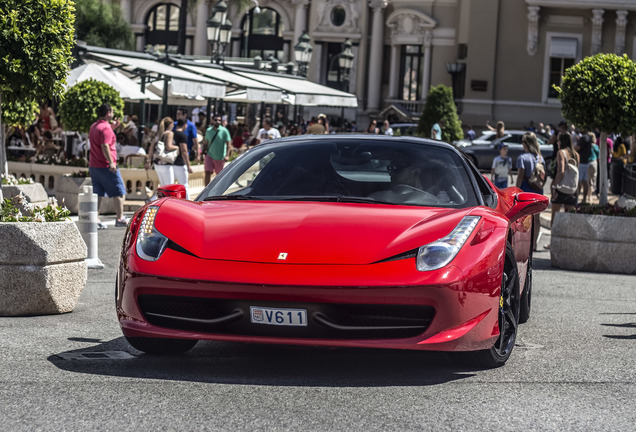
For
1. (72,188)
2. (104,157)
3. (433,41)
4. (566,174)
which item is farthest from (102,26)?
(566,174)

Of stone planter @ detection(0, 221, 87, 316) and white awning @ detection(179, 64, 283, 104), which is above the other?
white awning @ detection(179, 64, 283, 104)

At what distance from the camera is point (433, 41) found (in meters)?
74.9

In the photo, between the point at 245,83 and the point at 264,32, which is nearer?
the point at 245,83

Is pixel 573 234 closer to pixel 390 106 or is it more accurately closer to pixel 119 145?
pixel 119 145

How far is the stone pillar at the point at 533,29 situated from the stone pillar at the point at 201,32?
23774 millimetres

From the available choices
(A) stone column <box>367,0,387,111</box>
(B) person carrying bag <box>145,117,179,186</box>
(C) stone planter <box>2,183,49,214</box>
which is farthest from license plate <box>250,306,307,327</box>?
(A) stone column <box>367,0,387,111</box>

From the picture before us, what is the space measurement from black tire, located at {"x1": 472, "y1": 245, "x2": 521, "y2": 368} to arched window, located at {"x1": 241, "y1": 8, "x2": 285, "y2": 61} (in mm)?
78975

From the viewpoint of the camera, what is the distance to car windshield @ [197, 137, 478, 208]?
23.7ft

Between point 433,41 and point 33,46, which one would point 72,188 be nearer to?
point 33,46

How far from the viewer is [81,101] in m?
24.5

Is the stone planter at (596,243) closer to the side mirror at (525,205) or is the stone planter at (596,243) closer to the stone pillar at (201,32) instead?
the side mirror at (525,205)

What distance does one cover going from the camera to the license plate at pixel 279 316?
19.9 feet

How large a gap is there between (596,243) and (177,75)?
45.0 ft

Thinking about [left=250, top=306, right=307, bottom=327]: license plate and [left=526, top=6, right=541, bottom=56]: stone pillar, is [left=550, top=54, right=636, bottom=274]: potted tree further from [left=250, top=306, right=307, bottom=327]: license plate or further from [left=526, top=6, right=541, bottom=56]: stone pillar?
[left=526, top=6, right=541, bottom=56]: stone pillar
